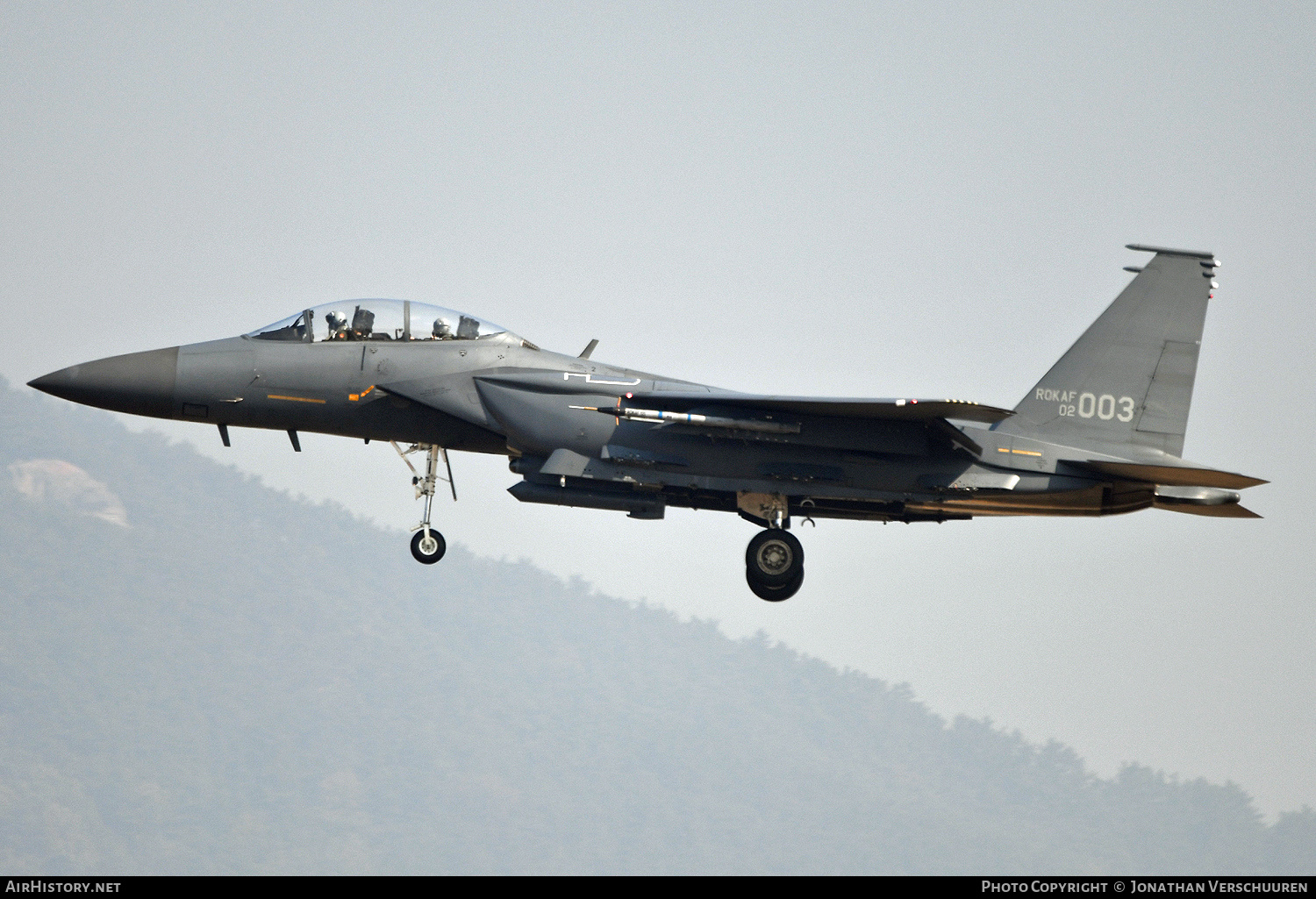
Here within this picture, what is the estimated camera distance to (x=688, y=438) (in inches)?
652

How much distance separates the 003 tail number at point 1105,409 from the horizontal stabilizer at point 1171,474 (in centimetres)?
104

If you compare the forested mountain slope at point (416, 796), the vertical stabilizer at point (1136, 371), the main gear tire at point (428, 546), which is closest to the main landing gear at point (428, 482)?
the main gear tire at point (428, 546)

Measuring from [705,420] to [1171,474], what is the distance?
548cm

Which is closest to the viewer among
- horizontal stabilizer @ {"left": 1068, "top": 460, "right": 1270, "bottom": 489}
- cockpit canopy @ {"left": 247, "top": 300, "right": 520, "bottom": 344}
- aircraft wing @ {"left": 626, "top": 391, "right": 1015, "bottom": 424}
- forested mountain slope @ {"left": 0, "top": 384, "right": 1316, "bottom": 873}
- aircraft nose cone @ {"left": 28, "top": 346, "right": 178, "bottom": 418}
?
aircraft wing @ {"left": 626, "top": 391, "right": 1015, "bottom": 424}

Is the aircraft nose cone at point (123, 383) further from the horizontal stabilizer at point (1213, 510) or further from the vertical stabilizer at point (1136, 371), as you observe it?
the horizontal stabilizer at point (1213, 510)

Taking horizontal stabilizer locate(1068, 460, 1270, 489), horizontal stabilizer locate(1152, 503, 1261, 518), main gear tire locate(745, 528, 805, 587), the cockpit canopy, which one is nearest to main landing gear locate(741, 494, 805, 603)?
main gear tire locate(745, 528, 805, 587)

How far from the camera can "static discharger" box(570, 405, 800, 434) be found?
1628 centimetres

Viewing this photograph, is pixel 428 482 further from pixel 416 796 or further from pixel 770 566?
pixel 416 796

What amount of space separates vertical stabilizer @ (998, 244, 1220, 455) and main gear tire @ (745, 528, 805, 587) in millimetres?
3139

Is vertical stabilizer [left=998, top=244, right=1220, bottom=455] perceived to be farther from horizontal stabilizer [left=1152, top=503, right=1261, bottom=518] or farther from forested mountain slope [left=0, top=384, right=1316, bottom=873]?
forested mountain slope [left=0, top=384, right=1316, bottom=873]

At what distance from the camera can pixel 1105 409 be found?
58.6 ft

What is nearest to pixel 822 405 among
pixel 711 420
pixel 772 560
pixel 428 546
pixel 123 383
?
pixel 711 420

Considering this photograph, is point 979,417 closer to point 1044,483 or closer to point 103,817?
point 1044,483

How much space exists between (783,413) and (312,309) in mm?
6045
